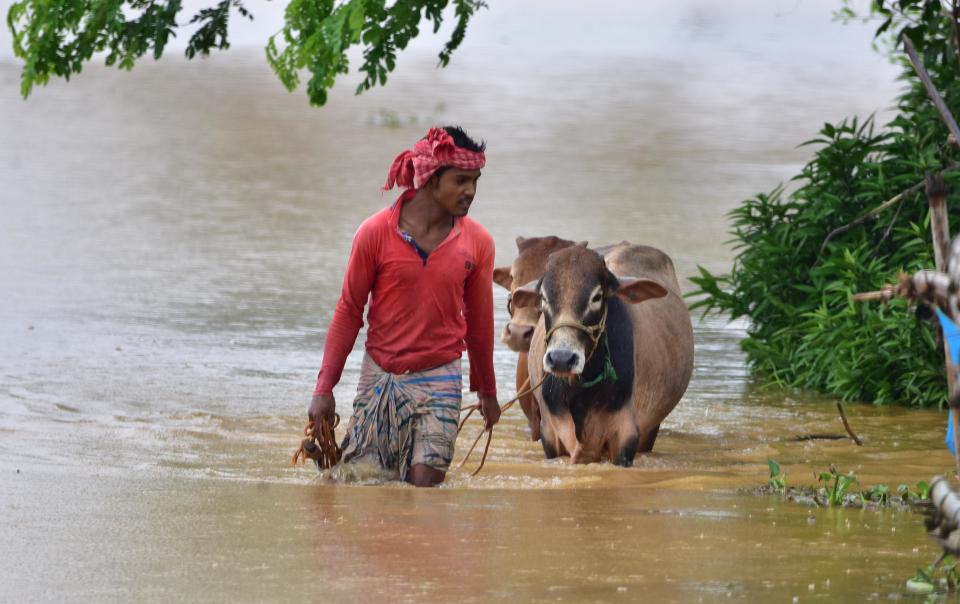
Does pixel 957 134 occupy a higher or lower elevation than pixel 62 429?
higher

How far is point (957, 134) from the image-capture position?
18.0 feet

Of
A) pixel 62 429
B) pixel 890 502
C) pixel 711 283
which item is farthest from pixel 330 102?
pixel 890 502

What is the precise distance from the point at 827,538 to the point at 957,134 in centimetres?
157

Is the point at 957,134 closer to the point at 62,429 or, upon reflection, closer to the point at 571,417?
the point at 571,417

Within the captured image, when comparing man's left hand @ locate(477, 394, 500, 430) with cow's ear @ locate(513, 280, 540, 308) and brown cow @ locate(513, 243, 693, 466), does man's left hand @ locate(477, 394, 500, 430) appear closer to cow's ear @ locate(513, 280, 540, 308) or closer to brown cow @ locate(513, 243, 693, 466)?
brown cow @ locate(513, 243, 693, 466)

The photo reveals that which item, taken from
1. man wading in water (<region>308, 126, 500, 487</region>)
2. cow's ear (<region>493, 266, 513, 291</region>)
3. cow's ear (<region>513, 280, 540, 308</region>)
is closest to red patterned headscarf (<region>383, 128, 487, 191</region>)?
man wading in water (<region>308, 126, 500, 487</region>)

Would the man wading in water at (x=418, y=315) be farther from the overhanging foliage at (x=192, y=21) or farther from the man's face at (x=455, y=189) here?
the overhanging foliage at (x=192, y=21)

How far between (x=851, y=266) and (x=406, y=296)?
4.89 m

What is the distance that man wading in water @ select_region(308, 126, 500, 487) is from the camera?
23.0ft

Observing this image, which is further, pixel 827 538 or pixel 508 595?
pixel 827 538

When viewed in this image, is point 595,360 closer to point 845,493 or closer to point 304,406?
point 845,493

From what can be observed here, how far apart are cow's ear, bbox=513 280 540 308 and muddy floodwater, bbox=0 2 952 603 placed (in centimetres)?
79

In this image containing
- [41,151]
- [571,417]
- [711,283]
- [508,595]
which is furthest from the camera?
[41,151]

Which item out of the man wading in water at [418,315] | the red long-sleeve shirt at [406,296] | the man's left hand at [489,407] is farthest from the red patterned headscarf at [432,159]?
the man's left hand at [489,407]
